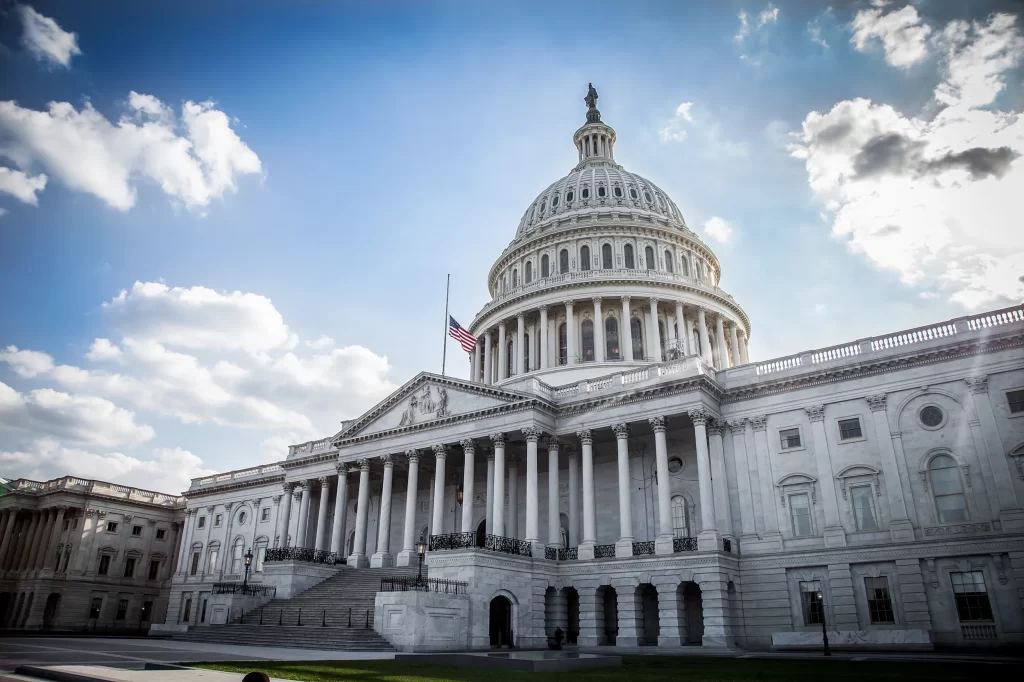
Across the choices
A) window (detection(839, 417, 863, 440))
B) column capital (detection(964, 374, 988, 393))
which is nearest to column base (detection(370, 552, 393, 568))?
window (detection(839, 417, 863, 440))

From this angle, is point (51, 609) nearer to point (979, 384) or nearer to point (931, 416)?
point (931, 416)

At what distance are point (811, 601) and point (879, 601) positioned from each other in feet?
10.0

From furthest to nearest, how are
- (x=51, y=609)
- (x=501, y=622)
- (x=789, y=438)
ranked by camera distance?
1. (x=51, y=609)
2. (x=501, y=622)
3. (x=789, y=438)

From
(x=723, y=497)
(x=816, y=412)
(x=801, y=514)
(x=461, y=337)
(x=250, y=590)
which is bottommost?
(x=250, y=590)

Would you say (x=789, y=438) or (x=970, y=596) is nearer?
(x=970, y=596)

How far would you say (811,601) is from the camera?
3522cm

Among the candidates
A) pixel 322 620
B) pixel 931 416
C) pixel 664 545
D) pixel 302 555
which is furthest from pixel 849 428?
pixel 302 555

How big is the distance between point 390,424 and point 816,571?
27709 millimetres

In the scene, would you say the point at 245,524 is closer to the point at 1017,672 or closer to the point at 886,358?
the point at 886,358

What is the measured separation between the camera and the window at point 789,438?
38.5 m

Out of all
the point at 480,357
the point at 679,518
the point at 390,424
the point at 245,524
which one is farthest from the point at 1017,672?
Answer: the point at 245,524

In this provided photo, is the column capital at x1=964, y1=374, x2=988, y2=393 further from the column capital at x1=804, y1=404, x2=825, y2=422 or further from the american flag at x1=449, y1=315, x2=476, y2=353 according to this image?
the american flag at x1=449, y1=315, x2=476, y2=353

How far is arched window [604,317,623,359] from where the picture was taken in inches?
2343

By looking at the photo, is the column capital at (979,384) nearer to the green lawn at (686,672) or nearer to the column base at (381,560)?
the green lawn at (686,672)
